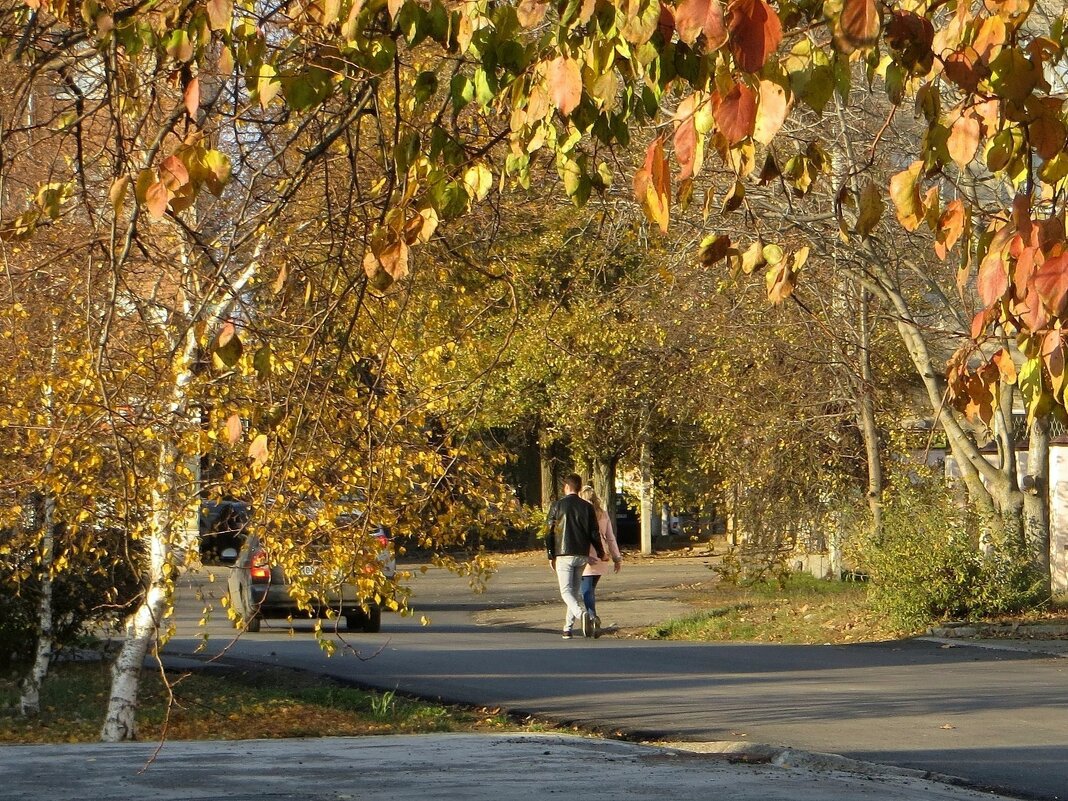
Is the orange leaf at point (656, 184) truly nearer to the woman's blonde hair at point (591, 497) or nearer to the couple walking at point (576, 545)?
the couple walking at point (576, 545)

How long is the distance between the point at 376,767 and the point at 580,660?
665 cm

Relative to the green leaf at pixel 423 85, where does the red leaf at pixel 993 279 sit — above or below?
below

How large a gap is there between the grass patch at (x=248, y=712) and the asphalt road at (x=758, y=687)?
0.44 meters

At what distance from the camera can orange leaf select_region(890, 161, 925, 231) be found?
4.52m

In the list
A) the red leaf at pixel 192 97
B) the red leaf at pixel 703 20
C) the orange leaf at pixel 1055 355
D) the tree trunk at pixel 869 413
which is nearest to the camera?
the red leaf at pixel 703 20

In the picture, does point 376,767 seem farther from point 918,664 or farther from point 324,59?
point 918,664

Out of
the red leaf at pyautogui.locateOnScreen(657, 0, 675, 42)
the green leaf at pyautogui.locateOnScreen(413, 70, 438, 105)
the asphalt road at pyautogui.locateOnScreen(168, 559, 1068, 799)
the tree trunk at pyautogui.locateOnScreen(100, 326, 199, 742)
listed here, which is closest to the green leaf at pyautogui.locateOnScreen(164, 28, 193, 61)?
the green leaf at pyautogui.locateOnScreen(413, 70, 438, 105)

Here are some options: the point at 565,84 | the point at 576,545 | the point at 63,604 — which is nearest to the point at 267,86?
the point at 565,84

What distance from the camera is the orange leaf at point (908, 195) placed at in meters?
4.52

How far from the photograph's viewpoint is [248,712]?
39.4 ft

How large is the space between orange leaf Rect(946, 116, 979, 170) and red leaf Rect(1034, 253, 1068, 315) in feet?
2.53

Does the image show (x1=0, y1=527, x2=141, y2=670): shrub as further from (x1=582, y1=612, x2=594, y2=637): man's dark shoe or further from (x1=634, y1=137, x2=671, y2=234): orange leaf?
(x1=634, y1=137, x2=671, y2=234): orange leaf

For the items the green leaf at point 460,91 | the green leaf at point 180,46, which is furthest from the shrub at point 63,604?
the green leaf at point 460,91

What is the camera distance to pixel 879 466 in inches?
790
